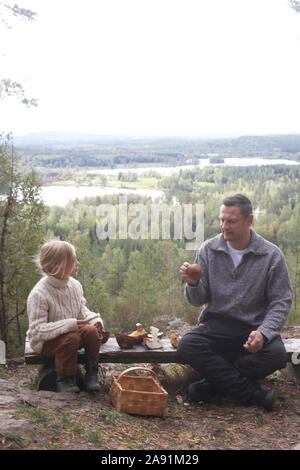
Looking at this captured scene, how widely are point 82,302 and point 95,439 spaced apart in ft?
3.74

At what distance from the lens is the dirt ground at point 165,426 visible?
2123 mm

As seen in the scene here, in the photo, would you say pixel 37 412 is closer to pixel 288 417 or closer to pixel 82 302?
→ pixel 82 302

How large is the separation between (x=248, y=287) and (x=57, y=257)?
1.27 m

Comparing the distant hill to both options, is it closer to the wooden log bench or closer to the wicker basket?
the wooden log bench

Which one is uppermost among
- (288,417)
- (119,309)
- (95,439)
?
(95,439)

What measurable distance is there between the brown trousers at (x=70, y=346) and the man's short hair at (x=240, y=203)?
4.03ft

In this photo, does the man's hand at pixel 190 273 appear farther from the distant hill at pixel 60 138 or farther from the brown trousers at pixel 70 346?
the distant hill at pixel 60 138

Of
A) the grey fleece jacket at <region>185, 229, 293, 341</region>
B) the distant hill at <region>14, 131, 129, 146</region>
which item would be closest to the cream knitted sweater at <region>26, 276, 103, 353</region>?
the grey fleece jacket at <region>185, 229, 293, 341</region>

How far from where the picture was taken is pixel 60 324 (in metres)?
2.86

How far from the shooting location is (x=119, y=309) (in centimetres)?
970

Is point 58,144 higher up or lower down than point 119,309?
higher up

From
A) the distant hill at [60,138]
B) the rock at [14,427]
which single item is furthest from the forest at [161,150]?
the rock at [14,427]

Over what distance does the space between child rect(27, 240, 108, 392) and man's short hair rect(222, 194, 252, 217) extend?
3.60 feet

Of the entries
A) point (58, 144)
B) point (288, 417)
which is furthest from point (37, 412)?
point (58, 144)
